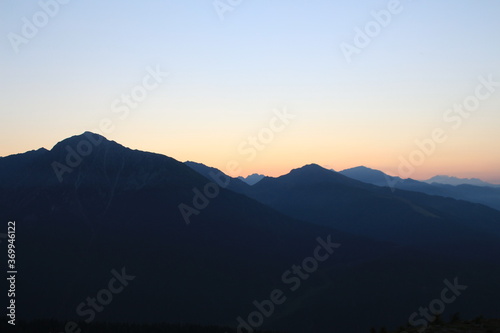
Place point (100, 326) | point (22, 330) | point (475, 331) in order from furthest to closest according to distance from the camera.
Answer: point (100, 326)
point (22, 330)
point (475, 331)

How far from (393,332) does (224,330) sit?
13722 centimetres

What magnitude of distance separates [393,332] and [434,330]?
2.05m

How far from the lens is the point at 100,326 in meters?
160

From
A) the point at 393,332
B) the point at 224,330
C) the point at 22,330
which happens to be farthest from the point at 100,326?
the point at 393,332

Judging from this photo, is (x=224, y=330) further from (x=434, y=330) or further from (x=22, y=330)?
(x=434, y=330)

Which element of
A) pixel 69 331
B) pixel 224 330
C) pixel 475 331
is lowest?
pixel 224 330

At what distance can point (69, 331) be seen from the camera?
151250 millimetres

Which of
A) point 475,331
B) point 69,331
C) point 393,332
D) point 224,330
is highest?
point 69,331

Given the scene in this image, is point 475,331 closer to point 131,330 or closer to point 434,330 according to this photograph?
point 434,330

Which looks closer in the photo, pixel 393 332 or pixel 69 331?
pixel 393 332

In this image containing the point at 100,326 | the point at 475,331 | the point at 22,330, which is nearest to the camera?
the point at 475,331

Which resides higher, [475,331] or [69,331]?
[69,331]

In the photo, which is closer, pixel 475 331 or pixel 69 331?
pixel 475 331

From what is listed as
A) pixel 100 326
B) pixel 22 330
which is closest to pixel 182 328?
pixel 100 326
